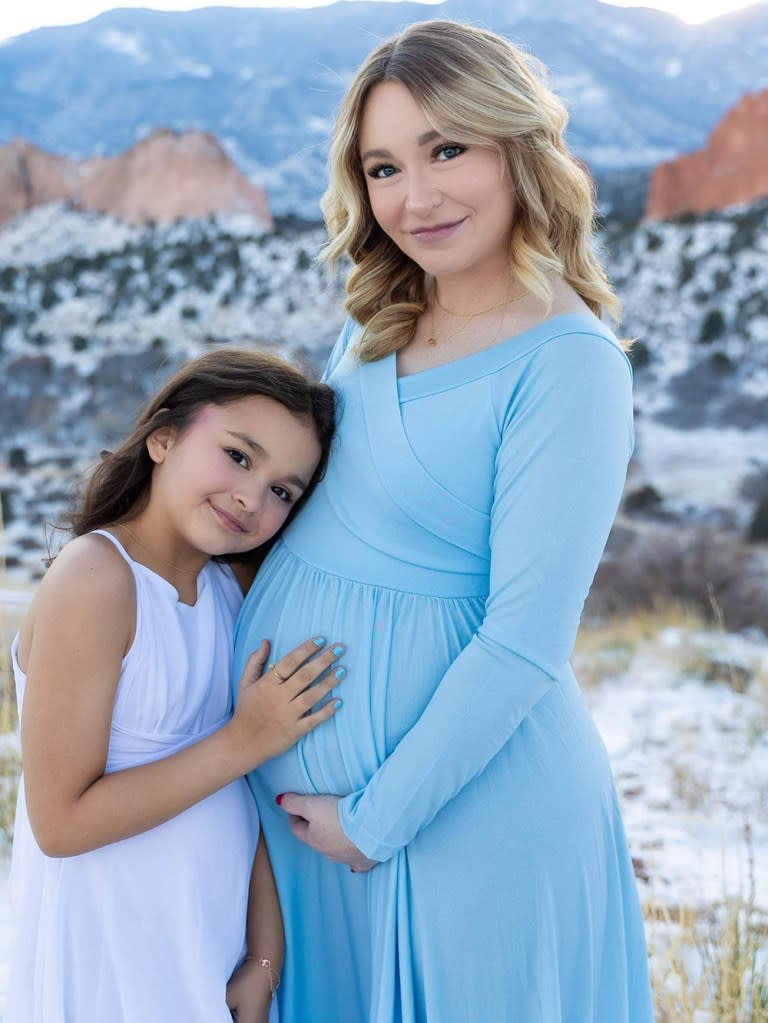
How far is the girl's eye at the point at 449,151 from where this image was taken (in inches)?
61.5

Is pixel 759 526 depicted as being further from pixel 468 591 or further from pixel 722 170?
pixel 722 170

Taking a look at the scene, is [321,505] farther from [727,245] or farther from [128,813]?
[727,245]

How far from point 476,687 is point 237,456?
1.84 feet

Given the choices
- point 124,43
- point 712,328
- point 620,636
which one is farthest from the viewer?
point 124,43

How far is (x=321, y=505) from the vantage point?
5.66ft

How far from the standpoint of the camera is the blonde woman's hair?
5.04 feet

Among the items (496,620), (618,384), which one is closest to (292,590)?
(496,620)

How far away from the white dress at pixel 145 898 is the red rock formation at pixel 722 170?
19332 millimetres

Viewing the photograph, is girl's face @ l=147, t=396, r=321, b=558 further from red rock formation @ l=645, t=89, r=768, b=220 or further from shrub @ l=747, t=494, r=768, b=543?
red rock formation @ l=645, t=89, r=768, b=220

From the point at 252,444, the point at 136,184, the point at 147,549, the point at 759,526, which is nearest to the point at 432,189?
the point at 252,444

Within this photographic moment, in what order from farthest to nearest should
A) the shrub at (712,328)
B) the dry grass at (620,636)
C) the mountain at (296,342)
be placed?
the shrub at (712,328) → the mountain at (296,342) → the dry grass at (620,636)

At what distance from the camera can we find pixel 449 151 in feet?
5.15

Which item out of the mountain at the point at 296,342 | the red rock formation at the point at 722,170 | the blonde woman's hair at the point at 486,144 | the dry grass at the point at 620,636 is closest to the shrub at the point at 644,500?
the mountain at the point at 296,342

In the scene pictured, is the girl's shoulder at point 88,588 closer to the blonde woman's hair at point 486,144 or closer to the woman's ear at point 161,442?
the woman's ear at point 161,442
